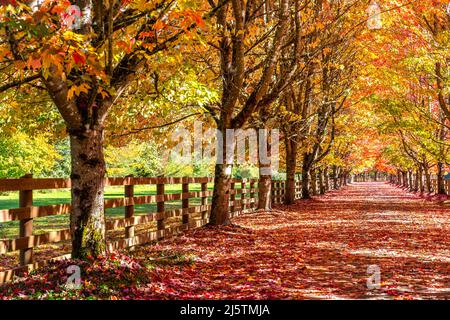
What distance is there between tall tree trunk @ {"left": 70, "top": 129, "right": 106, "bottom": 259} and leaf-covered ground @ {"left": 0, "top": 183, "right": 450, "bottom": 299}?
360mm

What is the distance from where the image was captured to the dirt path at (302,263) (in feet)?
21.1

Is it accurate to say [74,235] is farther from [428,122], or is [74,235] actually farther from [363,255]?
[428,122]

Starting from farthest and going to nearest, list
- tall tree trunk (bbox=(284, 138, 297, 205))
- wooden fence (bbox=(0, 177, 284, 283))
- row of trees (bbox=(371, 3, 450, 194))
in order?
tall tree trunk (bbox=(284, 138, 297, 205)) → row of trees (bbox=(371, 3, 450, 194)) → wooden fence (bbox=(0, 177, 284, 283))

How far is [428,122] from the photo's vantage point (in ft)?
84.1

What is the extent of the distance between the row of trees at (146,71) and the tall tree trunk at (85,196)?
1cm

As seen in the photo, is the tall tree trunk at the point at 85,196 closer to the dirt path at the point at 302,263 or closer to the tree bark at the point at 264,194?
the dirt path at the point at 302,263

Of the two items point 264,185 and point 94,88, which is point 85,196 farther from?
point 264,185

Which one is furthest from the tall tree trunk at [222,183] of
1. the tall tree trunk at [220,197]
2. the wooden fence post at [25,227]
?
the wooden fence post at [25,227]

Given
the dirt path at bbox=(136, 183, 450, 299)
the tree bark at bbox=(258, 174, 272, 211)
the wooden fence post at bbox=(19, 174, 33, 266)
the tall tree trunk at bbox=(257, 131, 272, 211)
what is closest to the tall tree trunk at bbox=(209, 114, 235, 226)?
the dirt path at bbox=(136, 183, 450, 299)

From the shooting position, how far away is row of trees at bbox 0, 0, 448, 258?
Result: 5750 millimetres

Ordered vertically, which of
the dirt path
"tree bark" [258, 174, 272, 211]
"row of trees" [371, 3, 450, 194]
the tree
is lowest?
the dirt path

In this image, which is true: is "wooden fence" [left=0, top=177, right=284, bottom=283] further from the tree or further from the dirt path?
the tree

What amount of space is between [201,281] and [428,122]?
2164 centimetres
